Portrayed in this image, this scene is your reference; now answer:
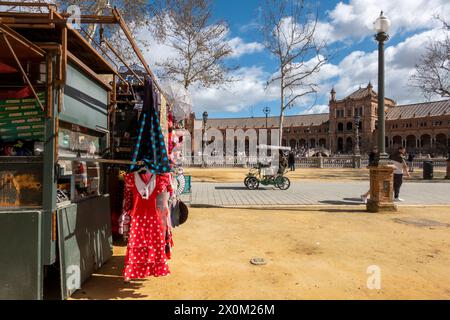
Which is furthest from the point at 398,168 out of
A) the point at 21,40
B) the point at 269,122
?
the point at 269,122

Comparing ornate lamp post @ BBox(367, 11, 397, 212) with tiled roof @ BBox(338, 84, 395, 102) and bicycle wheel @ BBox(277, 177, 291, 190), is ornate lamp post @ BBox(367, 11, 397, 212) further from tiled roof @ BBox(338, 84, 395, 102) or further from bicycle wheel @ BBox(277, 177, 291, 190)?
tiled roof @ BBox(338, 84, 395, 102)

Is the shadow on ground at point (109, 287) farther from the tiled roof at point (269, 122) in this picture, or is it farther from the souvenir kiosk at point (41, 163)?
the tiled roof at point (269, 122)

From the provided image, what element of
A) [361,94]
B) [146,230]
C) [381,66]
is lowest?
[146,230]

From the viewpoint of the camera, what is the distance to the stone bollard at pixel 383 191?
895 centimetres

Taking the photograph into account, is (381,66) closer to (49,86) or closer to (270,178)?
(270,178)

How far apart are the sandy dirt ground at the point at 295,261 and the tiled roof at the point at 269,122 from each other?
108 meters

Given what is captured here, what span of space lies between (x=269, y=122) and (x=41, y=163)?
401 feet

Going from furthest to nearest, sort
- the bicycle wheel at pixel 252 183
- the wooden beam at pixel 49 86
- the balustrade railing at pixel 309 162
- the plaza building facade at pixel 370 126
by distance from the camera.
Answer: the plaza building facade at pixel 370 126, the balustrade railing at pixel 309 162, the bicycle wheel at pixel 252 183, the wooden beam at pixel 49 86

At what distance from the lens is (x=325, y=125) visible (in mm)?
108375

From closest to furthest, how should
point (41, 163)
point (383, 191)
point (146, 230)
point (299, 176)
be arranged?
point (41, 163)
point (146, 230)
point (383, 191)
point (299, 176)

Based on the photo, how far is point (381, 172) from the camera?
9.03m

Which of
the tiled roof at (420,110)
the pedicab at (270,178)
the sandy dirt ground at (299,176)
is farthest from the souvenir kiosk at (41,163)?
the tiled roof at (420,110)

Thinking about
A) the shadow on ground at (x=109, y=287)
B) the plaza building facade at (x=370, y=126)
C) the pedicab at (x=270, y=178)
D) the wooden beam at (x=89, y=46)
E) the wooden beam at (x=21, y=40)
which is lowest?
the shadow on ground at (x=109, y=287)
